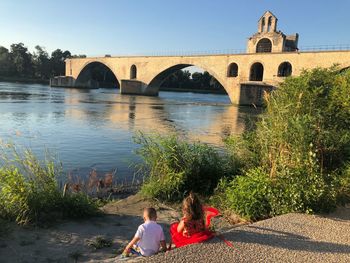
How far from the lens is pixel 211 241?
178 inches

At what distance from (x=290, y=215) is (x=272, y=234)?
974mm

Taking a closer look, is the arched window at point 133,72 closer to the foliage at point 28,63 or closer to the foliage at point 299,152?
the foliage at point 28,63

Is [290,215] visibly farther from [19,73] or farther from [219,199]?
[19,73]

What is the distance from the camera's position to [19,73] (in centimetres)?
10806

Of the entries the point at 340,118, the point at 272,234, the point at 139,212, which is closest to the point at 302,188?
the point at 272,234

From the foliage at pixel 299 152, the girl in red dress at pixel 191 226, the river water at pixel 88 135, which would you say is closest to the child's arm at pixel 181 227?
the girl in red dress at pixel 191 226

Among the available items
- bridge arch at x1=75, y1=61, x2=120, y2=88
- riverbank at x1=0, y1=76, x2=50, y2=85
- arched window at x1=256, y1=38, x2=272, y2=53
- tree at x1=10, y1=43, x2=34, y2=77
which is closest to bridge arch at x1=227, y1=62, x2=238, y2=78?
arched window at x1=256, y1=38, x2=272, y2=53

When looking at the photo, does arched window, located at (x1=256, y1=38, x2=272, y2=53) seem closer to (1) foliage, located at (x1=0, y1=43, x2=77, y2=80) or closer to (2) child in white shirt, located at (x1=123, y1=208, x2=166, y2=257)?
(2) child in white shirt, located at (x1=123, y1=208, x2=166, y2=257)

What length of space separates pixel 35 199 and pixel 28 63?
374 feet

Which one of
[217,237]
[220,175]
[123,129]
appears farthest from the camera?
[123,129]

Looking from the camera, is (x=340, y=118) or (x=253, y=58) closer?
(x=340, y=118)

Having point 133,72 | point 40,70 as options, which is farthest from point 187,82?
point 40,70

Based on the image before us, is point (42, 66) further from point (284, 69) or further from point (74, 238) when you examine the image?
point (74, 238)

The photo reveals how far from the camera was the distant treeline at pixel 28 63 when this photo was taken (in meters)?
106
